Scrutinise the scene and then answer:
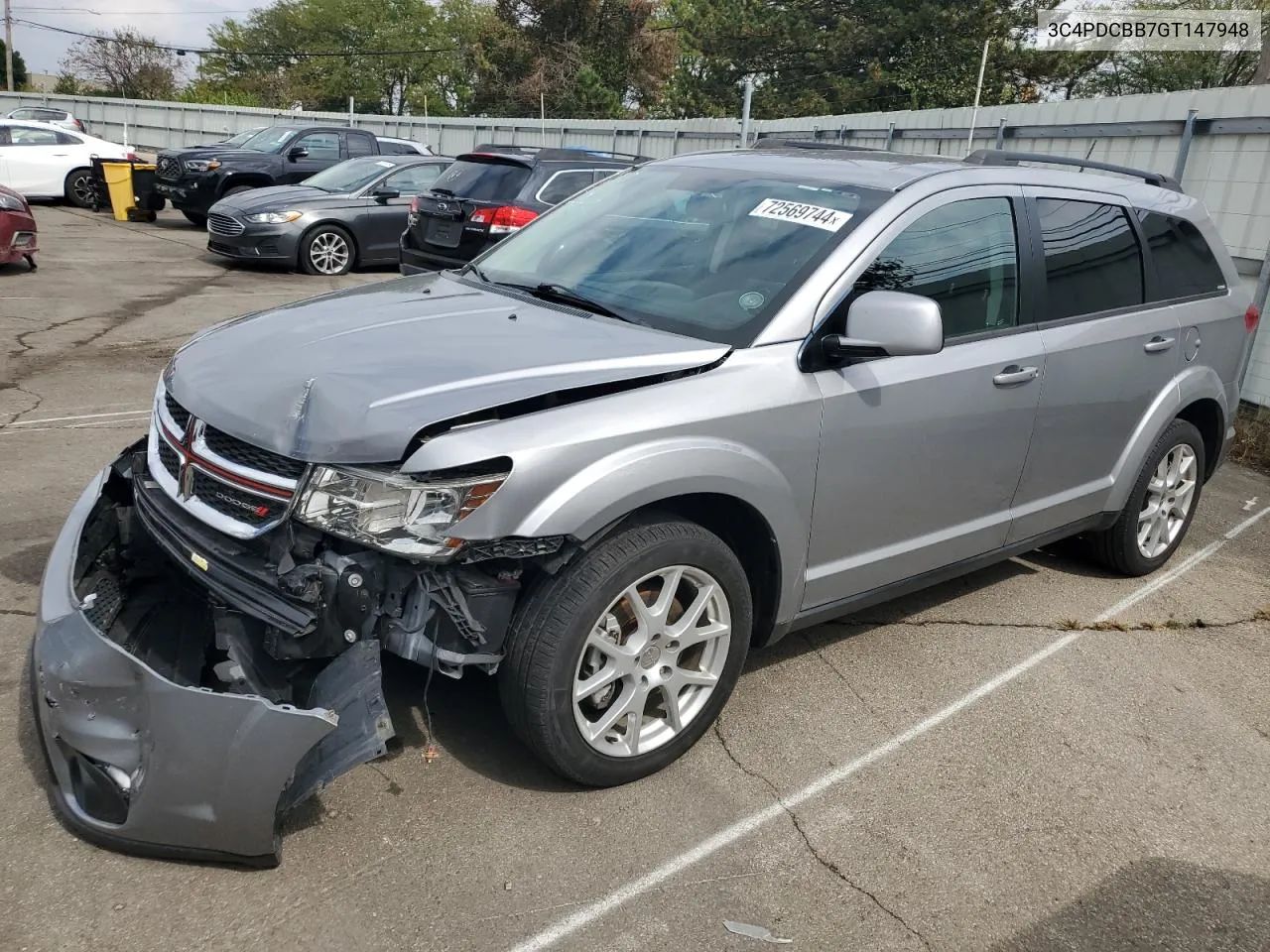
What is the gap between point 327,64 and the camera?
73625 mm

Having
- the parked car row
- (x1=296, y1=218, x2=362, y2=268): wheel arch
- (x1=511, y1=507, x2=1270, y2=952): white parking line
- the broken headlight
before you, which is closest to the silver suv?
the broken headlight

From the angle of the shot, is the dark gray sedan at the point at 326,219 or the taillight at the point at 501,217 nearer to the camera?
the taillight at the point at 501,217

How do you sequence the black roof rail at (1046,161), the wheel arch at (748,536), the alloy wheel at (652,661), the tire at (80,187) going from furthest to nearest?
the tire at (80,187) → the black roof rail at (1046,161) → the wheel arch at (748,536) → the alloy wheel at (652,661)

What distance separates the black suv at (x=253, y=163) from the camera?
1653cm

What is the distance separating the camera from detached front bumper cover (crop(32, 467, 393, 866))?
2488 millimetres

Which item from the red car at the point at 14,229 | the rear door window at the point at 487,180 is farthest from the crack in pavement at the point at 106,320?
the rear door window at the point at 487,180

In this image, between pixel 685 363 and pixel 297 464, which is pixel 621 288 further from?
pixel 297 464

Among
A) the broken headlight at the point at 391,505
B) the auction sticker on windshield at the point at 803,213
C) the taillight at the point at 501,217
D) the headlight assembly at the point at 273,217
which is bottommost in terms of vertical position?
the headlight assembly at the point at 273,217

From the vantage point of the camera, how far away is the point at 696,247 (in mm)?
3793

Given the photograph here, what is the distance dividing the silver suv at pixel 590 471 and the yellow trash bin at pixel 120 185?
1627 centimetres

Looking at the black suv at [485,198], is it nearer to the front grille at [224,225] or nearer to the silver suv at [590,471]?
the front grille at [224,225]

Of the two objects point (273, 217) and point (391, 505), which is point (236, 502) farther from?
point (273, 217)

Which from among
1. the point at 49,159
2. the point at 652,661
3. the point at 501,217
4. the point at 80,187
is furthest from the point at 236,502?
the point at 80,187

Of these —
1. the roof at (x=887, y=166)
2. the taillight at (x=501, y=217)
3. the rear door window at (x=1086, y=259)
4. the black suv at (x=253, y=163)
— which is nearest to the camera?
the roof at (x=887, y=166)
